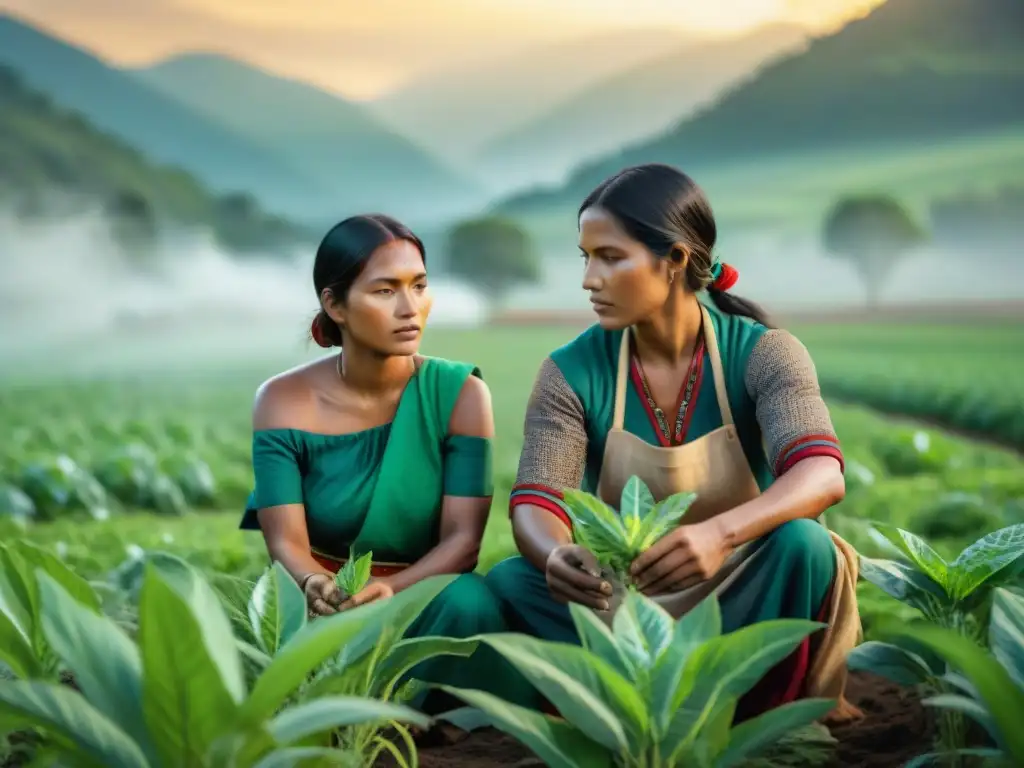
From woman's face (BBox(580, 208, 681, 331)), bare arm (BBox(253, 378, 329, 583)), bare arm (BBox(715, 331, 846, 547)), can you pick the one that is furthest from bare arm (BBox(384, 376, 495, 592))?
bare arm (BBox(715, 331, 846, 547))

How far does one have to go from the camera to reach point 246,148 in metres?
38.4

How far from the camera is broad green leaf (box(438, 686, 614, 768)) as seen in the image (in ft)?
6.56

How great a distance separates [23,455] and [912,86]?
46.4m

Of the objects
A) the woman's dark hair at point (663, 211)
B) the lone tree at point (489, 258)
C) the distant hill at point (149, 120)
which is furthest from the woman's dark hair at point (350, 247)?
the lone tree at point (489, 258)

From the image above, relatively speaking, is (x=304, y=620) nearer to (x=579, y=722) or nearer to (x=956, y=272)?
(x=579, y=722)

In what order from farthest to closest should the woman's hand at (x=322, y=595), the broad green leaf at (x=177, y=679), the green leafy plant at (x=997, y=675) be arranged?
the woman's hand at (x=322, y=595) < the green leafy plant at (x=997, y=675) < the broad green leaf at (x=177, y=679)

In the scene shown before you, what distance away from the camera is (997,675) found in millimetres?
1905

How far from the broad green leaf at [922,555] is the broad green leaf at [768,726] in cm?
53

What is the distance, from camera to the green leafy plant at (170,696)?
5.85 ft

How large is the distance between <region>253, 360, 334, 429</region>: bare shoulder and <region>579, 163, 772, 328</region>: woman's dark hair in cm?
85

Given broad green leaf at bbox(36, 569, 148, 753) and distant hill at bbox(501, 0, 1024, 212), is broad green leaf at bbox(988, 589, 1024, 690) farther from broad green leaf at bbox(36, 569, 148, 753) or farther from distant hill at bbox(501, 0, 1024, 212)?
distant hill at bbox(501, 0, 1024, 212)

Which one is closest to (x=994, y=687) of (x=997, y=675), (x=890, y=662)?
(x=997, y=675)

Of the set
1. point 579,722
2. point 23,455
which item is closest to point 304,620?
point 579,722

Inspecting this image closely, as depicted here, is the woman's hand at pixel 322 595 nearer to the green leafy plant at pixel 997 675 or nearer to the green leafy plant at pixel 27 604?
the green leafy plant at pixel 27 604
